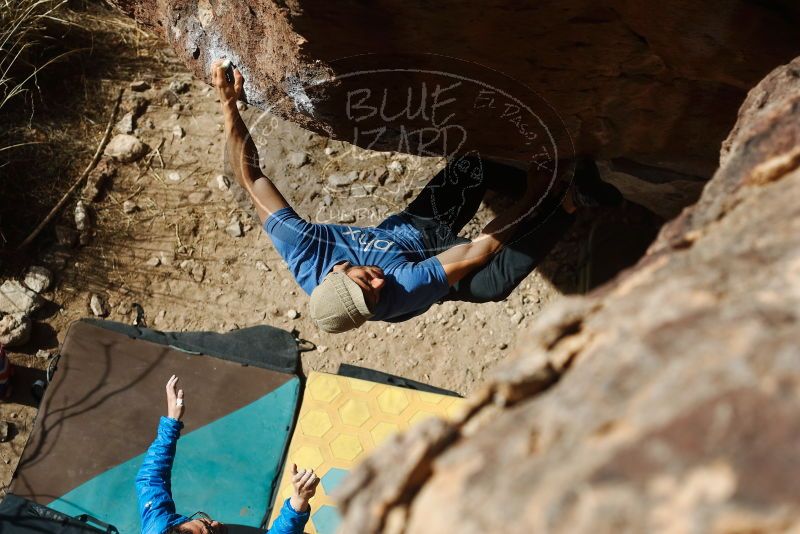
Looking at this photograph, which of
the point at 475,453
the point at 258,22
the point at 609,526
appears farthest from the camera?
the point at 258,22

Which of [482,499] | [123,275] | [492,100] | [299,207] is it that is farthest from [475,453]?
[123,275]

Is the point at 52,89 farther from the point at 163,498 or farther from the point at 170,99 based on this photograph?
the point at 163,498

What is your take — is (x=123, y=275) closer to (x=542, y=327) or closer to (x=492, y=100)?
(x=492, y=100)

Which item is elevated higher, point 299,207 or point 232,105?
point 299,207

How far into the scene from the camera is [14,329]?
3604 mm

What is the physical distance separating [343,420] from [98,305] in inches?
63.8

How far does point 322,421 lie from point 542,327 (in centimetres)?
244

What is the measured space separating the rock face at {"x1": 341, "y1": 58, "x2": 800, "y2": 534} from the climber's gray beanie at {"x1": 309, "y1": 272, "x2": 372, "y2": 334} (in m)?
1.19

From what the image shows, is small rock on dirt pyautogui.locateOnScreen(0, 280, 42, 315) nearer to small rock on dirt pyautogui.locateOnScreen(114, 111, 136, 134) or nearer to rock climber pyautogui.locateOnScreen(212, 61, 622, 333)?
small rock on dirt pyautogui.locateOnScreen(114, 111, 136, 134)

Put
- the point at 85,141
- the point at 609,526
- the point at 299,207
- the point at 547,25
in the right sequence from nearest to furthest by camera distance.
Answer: the point at 609,526 < the point at 547,25 < the point at 299,207 < the point at 85,141

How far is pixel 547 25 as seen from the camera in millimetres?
1789

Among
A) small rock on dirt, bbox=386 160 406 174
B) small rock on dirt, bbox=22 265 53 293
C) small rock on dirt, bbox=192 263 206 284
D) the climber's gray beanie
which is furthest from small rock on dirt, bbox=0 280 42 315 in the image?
the climber's gray beanie

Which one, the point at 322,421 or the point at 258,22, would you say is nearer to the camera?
the point at 258,22

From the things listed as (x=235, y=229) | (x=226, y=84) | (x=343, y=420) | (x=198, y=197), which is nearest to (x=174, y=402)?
(x=343, y=420)
